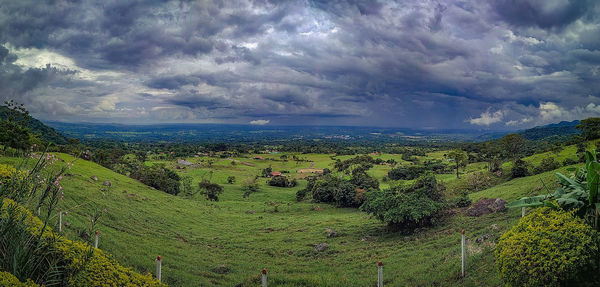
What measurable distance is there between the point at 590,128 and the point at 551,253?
52.3 meters

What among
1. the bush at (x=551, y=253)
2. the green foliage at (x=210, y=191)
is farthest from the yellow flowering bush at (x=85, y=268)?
the green foliage at (x=210, y=191)

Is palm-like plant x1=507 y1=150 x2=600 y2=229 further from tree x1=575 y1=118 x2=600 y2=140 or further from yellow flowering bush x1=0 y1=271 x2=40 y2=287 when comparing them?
tree x1=575 y1=118 x2=600 y2=140

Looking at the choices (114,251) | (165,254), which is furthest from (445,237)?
(114,251)

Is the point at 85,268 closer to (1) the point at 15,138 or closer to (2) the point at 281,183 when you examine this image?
(1) the point at 15,138

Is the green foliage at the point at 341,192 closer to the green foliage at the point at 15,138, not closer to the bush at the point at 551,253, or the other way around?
the bush at the point at 551,253

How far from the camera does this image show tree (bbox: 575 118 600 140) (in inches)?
1624

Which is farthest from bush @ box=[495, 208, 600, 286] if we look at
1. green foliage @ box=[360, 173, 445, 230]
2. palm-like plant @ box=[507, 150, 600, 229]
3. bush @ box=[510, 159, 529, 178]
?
bush @ box=[510, 159, 529, 178]

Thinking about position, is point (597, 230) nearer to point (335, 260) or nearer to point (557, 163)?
point (335, 260)

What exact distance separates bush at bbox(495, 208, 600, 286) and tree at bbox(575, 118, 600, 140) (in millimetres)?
49745

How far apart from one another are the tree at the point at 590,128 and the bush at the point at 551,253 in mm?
49745

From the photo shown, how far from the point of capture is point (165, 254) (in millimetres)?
15477

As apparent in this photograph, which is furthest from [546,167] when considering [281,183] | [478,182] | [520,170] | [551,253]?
[281,183]

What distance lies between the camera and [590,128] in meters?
42.2

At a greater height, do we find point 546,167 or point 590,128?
point 590,128
